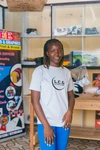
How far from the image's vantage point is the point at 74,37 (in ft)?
13.4

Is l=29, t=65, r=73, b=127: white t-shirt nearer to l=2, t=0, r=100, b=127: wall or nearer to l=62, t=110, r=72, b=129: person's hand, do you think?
l=62, t=110, r=72, b=129: person's hand

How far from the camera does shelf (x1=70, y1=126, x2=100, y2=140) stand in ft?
11.0

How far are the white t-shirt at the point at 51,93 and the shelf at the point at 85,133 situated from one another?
1826mm

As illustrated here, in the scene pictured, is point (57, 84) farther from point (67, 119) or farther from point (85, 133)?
point (85, 133)

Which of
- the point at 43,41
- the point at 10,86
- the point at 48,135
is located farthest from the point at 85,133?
the point at 48,135

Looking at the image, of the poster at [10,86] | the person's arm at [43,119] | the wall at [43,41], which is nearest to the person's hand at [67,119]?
the person's arm at [43,119]

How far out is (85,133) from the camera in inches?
140

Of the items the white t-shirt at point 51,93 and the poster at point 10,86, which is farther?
→ the poster at point 10,86

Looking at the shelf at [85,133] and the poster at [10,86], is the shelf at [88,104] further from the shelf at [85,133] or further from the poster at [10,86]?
the poster at [10,86]

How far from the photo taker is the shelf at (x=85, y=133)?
3.36 metres

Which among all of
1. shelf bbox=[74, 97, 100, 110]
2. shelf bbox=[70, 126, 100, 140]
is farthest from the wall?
shelf bbox=[74, 97, 100, 110]

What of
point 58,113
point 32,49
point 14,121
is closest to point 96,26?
point 32,49

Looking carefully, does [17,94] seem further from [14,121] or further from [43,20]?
[43,20]

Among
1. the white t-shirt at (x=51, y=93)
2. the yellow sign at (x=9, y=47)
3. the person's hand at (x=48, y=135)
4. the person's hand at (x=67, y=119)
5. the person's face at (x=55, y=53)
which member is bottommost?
the person's hand at (x=48, y=135)
